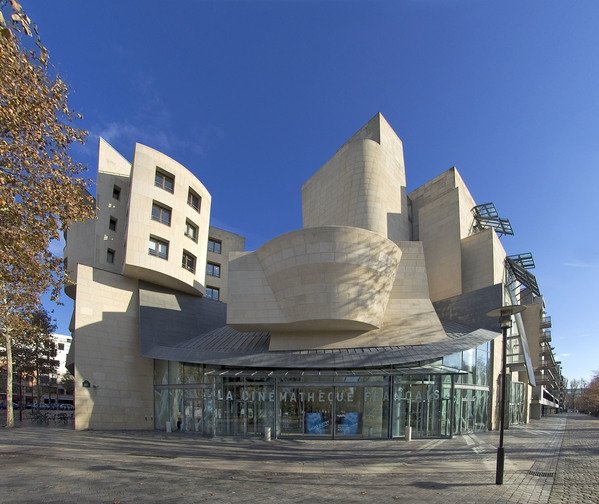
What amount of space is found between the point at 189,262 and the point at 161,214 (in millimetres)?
5443

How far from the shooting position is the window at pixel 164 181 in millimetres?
33969

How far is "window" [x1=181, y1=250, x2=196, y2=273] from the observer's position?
36.0 meters

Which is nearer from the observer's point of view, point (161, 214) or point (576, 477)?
point (576, 477)

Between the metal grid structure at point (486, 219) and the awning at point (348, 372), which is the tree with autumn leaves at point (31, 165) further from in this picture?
the metal grid structure at point (486, 219)

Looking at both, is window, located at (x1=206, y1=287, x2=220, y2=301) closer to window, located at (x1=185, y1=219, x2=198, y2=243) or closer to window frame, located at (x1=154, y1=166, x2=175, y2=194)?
window, located at (x1=185, y1=219, x2=198, y2=243)

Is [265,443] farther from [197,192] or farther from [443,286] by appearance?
[197,192]

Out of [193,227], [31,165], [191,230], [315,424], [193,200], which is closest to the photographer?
[31,165]

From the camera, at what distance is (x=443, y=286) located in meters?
34.6

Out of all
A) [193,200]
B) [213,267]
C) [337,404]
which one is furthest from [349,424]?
[213,267]

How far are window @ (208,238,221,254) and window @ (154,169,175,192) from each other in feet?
53.9

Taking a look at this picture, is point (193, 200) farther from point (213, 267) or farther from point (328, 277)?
point (328, 277)

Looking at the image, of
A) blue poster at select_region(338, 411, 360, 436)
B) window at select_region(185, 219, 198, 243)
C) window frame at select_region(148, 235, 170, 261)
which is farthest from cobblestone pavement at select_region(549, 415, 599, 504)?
window at select_region(185, 219, 198, 243)

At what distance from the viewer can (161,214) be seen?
33.8m

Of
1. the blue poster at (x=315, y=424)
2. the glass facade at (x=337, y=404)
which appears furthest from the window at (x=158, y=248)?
the blue poster at (x=315, y=424)
